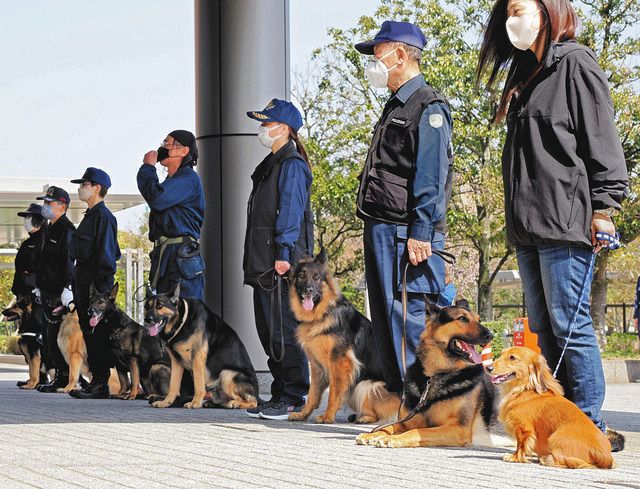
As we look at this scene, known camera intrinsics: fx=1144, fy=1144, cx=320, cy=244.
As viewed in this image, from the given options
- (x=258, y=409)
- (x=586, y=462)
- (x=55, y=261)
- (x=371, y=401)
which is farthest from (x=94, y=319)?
(x=586, y=462)

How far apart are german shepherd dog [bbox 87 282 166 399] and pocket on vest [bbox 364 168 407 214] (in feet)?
17.1

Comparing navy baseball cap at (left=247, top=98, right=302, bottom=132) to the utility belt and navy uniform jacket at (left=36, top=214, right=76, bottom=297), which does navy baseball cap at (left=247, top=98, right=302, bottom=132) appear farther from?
navy uniform jacket at (left=36, top=214, right=76, bottom=297)

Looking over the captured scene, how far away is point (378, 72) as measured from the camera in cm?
720

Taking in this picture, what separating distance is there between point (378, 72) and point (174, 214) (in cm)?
368

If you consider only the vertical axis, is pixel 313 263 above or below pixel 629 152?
below

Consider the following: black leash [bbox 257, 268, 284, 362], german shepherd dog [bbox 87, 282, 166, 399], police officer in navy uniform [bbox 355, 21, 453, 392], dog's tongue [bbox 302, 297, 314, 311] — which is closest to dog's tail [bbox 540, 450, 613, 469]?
police officer in navy uniform [bbox 355, 21, 453, 392]

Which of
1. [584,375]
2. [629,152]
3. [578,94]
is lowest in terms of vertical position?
[584,375]

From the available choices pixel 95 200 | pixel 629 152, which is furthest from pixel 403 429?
pixel 629 152

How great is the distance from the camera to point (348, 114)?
127 ft

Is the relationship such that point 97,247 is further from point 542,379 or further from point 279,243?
point 542,379

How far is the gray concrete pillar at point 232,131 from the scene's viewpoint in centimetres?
1212

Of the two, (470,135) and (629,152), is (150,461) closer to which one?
(629,152)

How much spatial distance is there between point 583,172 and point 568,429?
1.30 meters

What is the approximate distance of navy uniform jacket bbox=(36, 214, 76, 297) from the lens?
42.7 feet
